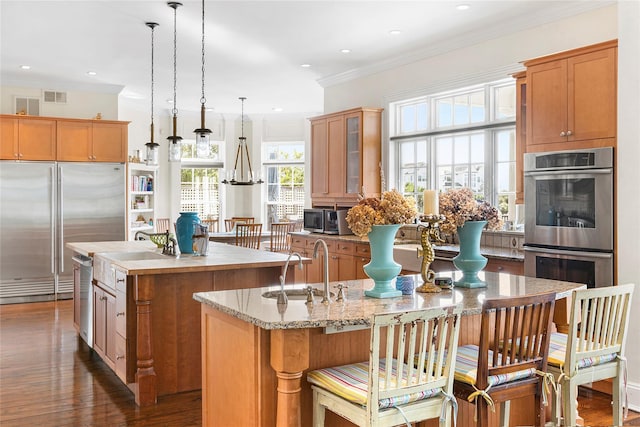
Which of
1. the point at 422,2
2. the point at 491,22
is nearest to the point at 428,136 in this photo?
the point at 491,22

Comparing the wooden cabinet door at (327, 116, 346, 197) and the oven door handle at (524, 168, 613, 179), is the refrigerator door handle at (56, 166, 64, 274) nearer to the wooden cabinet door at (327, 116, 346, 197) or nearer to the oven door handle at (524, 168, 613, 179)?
the wooden cabinet door at (327, 116, 346, 197)

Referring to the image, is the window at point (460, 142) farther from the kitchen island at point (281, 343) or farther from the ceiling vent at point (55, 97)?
the ceiling vent at point (55, 97)

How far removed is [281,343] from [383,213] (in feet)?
2.57

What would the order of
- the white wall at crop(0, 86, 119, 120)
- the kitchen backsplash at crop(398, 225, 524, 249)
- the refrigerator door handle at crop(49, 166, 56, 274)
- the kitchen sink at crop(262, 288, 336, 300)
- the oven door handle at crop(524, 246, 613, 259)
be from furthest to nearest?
1. the white wall at crop(0, 86, 119, 120)
2. the refrigerator door handle at crop(49, 166, 56, 274)
3. the kitchen backsplash at crop(398, 225, 524, 249)
4. the oven door handle at crop(524, 246, 613, 259)
5. the kitchen sink at crop(262, 288, 336, 300)

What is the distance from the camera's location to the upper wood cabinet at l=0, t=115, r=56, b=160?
24.4 feet

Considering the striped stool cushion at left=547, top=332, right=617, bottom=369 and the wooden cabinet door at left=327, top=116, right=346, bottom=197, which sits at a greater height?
the wooden cabinet door at left=327, top=116, right=346, bottom=197

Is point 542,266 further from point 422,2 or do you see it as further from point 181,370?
point 181,370

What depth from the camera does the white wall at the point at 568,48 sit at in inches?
146

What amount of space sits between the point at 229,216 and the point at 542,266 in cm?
746

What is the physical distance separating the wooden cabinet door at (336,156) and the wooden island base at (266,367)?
4.35m

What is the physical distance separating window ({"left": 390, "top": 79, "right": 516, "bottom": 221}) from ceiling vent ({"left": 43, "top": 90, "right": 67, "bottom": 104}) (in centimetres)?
467

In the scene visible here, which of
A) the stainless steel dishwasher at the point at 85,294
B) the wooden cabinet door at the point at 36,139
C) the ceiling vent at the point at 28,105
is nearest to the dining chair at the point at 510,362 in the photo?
the stainless steel dishwasher at the point at 85,294

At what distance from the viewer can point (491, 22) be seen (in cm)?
519

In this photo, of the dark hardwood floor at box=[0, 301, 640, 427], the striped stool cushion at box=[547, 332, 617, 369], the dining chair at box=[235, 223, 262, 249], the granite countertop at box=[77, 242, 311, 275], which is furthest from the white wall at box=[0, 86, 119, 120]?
the striped stool cushion at box=[547, 332, 617, 369]
